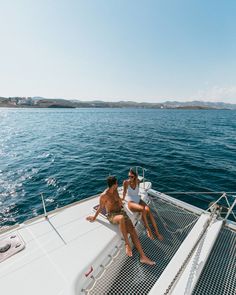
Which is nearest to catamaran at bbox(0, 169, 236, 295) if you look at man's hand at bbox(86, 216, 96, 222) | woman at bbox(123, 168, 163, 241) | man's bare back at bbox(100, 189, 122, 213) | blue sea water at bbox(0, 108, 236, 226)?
man's hand at bbox(86, 216, 96, 222)

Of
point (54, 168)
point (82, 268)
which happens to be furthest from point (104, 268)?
point (54, 168)

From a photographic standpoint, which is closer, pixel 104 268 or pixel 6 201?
pixel 104 268

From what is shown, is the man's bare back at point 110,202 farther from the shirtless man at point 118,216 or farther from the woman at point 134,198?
the woman at point 134,198

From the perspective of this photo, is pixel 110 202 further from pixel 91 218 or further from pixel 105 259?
pixel 105 259

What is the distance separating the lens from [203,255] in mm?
3504

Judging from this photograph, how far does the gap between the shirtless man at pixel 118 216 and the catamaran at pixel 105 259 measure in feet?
0.50

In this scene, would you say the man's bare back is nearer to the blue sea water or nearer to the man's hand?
the man's hand

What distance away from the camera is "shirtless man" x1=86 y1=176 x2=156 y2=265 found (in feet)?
12.2

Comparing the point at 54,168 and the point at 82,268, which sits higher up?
the point at 82,268

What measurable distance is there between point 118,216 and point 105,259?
3.11 ft

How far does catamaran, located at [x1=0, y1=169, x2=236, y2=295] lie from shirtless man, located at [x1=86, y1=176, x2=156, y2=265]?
0.15m

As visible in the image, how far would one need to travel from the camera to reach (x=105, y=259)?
340 cm

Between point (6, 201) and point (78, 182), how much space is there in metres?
3.89

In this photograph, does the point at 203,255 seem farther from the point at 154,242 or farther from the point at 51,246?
the point at 51,246
